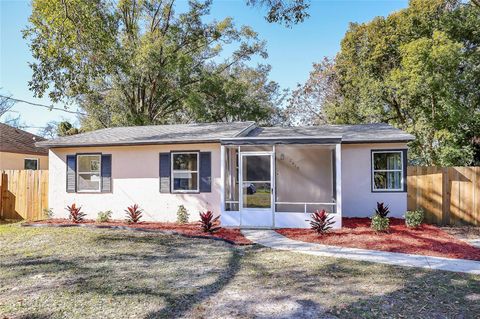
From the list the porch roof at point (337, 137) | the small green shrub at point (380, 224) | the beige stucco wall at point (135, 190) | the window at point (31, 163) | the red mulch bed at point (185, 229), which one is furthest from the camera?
Result: the window at point (31, 163)

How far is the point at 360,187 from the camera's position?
37.9ft

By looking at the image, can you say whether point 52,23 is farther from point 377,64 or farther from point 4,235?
point 377,64

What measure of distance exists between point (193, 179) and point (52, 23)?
631cm

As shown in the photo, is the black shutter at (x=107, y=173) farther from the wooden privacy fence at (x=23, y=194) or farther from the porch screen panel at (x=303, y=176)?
the porch screen panel at (x=303, y=176)

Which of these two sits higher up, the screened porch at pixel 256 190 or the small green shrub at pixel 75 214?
the screened porch at pixel 256 190

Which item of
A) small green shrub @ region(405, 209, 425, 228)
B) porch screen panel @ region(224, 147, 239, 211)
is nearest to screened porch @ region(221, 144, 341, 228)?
porch screen panel @ region(224, 147, 239, 211)

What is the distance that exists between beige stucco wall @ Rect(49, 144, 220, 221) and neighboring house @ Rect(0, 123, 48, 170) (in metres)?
7.87

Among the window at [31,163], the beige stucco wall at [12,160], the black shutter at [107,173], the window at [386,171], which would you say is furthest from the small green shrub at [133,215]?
the window at [31,163]

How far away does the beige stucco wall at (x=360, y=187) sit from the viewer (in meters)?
11.3

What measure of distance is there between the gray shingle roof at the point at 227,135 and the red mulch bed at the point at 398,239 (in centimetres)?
265

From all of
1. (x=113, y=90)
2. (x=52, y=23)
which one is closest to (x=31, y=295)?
(x=52, y=23)

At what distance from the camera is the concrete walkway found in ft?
21.0

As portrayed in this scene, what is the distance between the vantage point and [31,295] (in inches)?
194

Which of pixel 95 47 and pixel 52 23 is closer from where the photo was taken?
pixel 52 23
